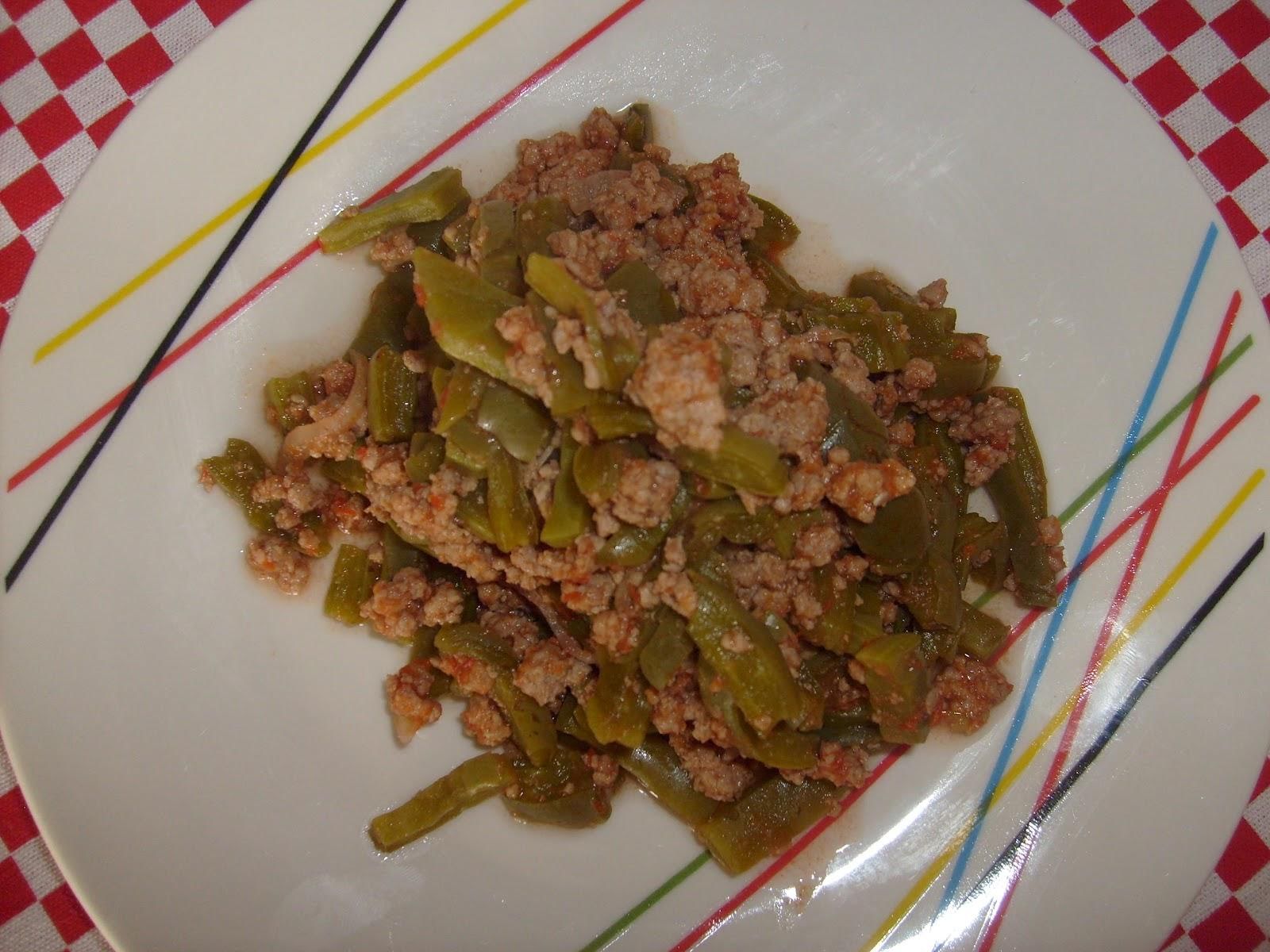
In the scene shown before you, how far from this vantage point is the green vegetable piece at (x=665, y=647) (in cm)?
216

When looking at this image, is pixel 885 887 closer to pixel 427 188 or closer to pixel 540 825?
pixel 540 825

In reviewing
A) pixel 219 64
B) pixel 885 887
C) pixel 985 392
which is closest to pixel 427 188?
pixel 219 64

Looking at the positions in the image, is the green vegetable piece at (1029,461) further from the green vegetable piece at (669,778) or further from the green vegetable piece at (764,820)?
the green vegetable piece at (669,778)

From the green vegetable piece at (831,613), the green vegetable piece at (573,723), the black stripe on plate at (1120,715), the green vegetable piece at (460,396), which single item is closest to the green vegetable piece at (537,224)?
the green vegetable piece at (460,396)

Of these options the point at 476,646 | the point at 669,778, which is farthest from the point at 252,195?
the point at 669,778

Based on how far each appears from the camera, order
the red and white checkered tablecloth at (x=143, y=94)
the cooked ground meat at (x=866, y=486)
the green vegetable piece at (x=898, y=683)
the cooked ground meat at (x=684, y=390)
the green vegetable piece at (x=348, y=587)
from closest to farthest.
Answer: the cooked ground meat at (x=684, y=390), the cooked ground meat at (x=866, y=486), the green vegetable piece at (x=898, y=683), the green vegetable piece at (x=348, y=587), the red and white checkered tablecloth at (x=143, y=94)

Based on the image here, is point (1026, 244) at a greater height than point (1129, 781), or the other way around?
point (1026, 244)

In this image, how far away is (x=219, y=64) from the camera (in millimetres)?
2344

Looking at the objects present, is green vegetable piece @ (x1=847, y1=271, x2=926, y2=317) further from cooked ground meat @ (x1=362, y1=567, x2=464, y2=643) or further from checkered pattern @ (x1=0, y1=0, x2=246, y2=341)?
checkered pattern @ (x1=0, y1=0, x2=246, y2=341)

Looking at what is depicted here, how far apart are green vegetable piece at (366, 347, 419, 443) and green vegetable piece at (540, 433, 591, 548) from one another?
1.67 ft

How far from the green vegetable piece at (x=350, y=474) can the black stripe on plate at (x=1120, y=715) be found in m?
1.95

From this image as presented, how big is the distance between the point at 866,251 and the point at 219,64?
184cm

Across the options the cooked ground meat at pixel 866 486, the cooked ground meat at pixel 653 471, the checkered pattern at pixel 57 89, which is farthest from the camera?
the checkered pattern at pixel 57 89

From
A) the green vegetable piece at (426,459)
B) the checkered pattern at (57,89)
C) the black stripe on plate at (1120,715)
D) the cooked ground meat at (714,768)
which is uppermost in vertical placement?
the checkered pattern at (57,89)
